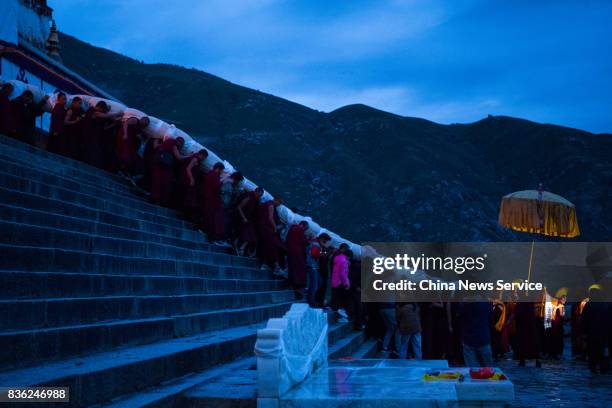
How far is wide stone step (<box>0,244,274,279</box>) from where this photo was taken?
4.73 metres

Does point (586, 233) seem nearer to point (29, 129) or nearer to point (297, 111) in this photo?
point (297, 111)

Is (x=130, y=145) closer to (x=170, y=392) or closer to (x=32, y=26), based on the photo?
(x=170, y=392)

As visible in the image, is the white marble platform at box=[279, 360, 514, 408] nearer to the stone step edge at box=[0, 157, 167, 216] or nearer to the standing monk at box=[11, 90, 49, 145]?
the stone step edge at box=[0, 157, 167, 216]

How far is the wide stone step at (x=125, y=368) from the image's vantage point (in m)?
3.45

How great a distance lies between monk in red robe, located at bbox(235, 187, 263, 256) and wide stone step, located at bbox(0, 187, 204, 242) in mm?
1882

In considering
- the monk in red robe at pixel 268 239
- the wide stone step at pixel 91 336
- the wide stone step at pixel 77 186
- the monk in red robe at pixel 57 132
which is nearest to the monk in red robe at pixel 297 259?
the monk in red robe at pixel 268 239

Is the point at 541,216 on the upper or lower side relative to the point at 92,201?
upper

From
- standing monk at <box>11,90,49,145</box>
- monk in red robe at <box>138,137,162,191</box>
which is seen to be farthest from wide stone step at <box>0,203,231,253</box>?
standing monk at <box>11,90,49,145</box>

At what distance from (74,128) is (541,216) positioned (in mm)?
9273

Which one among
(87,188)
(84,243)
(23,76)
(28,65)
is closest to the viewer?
(84,243)

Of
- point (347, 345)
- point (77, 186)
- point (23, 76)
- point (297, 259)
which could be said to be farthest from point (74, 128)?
point (347, 345)

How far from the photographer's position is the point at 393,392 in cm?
429

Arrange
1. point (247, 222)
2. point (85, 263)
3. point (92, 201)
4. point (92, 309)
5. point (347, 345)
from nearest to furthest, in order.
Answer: point (92, 309)
point (85, 263)
point (92, 201)
point (347, 345)
point (247, 222)

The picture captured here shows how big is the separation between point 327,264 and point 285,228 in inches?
53.7
